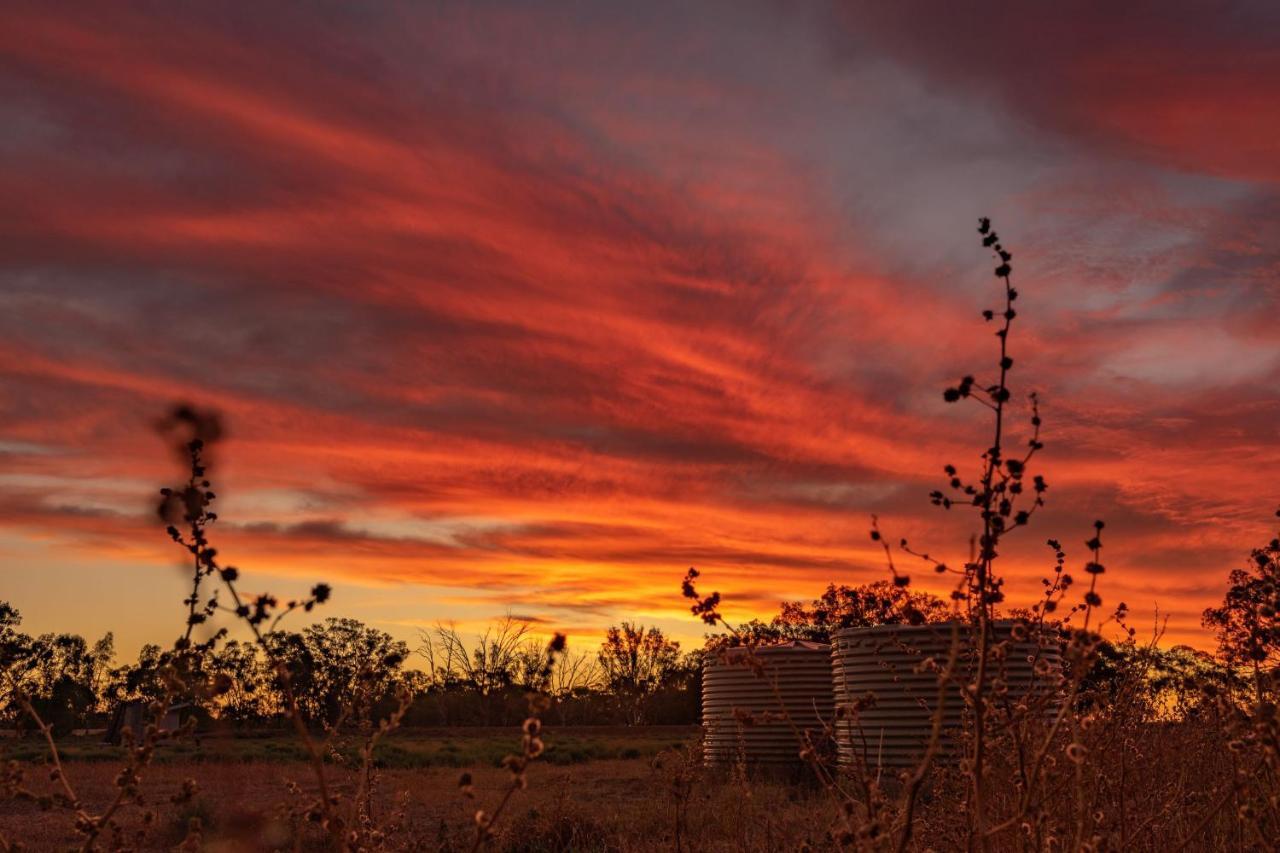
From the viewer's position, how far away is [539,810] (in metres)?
11.9

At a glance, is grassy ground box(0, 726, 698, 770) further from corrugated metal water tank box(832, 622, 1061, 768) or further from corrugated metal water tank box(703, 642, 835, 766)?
corrugated metal water tank box(832, 622, 1061, 768)

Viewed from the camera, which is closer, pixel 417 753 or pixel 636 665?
pixel 417 753

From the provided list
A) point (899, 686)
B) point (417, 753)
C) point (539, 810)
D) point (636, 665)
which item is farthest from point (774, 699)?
point (636, 665)

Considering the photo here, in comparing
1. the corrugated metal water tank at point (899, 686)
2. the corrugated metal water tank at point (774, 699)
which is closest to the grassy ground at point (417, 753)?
the corrugated metal water tank at point (774, 699)

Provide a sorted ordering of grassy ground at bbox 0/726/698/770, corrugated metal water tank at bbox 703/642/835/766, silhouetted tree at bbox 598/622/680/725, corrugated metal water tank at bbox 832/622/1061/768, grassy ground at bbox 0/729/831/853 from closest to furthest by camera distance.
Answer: grassy ground at bbox 0/729/831/853 → corrugated metal water tank at bbox 832/622/1061/768 → corrugated metal water tank at bbox 703/642/835/766 → grassy ground at bbox 0/726/698/770 → silhouetted tree at bbox 598/622/680/725

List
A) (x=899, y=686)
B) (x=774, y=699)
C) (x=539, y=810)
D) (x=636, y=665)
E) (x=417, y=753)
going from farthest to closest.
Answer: (x=636, y=665) → (x=417, y=753) → (x=774, y=699) → (x=899, y=686) → (x=539, y=810)

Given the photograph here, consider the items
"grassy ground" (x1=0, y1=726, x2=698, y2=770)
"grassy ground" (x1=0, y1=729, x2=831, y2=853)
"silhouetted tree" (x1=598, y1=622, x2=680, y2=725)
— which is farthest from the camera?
"silhouetted tree" (x1=598, y1=622, x2=680, y2=725)

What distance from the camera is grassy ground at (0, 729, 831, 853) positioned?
9188mm

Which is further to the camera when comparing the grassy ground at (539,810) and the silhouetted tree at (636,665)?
the silhouetted tree at (636,665)

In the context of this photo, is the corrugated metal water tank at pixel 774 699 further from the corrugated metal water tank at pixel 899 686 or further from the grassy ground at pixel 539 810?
the corrugated metal water tank at pixel 899 686

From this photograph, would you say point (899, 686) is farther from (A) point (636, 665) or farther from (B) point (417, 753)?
(A) point (636, 665)

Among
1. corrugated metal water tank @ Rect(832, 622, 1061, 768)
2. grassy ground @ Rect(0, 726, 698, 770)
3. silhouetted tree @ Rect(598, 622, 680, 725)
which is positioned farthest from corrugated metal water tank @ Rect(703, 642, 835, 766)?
silhouetted tree @ Rect(598, 622, 680, 725)

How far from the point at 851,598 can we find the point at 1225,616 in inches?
1163

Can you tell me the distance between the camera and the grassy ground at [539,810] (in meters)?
9.19
